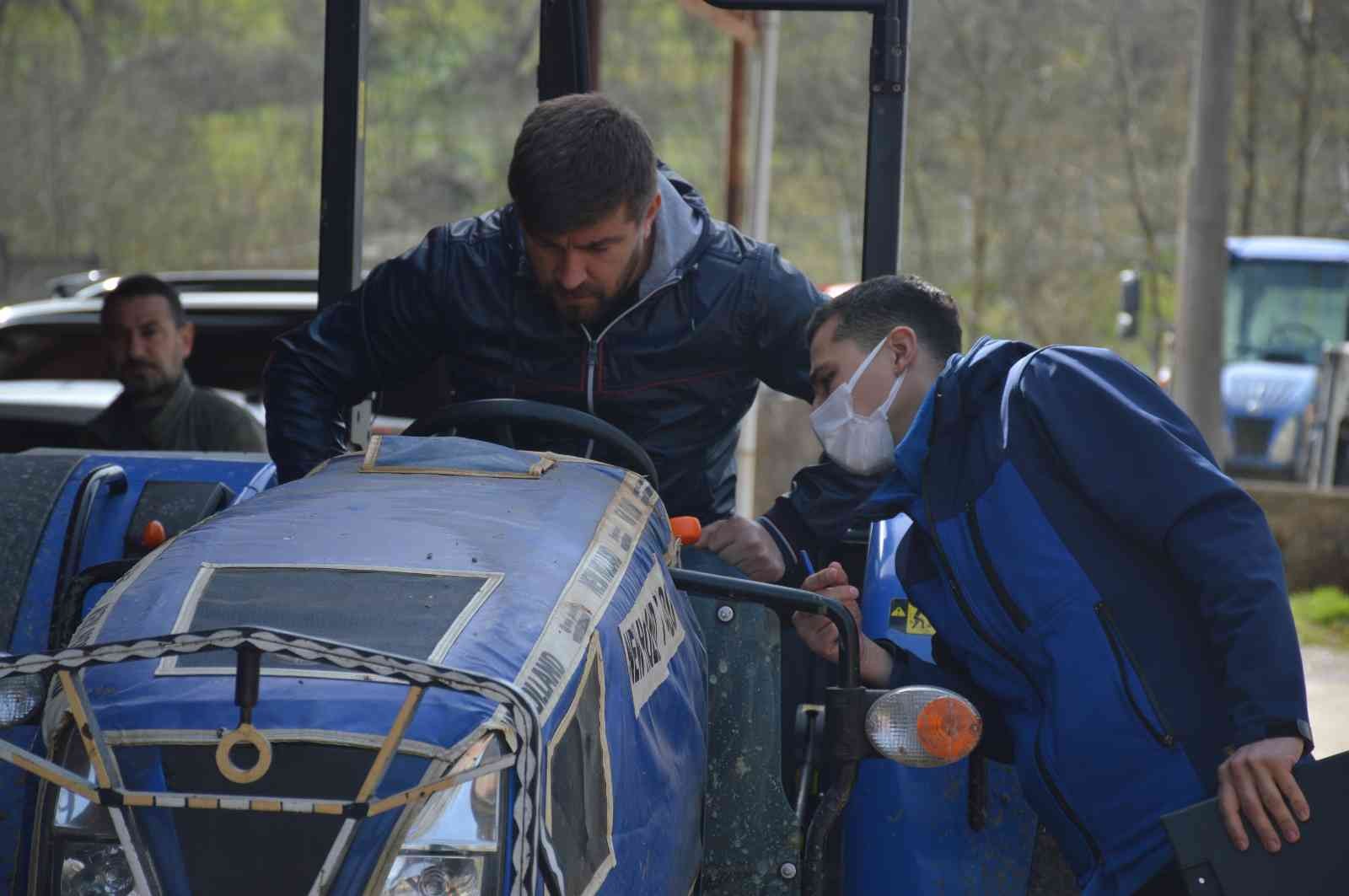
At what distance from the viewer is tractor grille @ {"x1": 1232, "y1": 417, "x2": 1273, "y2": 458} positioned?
15742 millimetres

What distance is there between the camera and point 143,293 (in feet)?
20.1

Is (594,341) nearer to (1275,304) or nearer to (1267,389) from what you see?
(1267,389)

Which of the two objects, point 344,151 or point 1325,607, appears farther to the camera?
point 1325,607

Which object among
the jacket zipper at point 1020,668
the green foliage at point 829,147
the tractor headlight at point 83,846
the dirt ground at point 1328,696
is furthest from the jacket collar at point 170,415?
the green foliage at point 829,147

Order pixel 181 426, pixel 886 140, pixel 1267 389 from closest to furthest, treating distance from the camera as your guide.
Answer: pixel 886 140, pixel 181 426, pixel 1267 389

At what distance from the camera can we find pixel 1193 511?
2.53 meters

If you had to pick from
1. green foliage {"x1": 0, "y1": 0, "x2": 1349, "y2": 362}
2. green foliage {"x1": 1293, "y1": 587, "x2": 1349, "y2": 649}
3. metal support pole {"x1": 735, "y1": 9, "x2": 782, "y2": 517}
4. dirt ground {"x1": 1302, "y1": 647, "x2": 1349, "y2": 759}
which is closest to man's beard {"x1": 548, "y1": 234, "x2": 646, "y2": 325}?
dirt ground {"x1": 1302, "y1": 647, "x2": 1349, "y2": 759}

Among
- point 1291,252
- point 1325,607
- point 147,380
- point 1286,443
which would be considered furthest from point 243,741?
point 1291,252

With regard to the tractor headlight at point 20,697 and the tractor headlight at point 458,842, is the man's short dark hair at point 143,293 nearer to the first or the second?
the tractor headlight at point 20,697

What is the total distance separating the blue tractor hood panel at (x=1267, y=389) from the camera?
51.8 feet

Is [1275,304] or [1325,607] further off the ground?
[1275,304]

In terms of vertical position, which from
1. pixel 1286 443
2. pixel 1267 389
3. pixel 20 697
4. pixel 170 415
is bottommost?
pixel 1286 443

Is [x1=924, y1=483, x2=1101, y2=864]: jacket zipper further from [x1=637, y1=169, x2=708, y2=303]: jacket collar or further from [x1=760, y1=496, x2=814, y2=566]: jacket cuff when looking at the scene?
[x1=637, y1=169, x2=708, y2=303]: jacket collar

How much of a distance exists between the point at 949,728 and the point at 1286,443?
13834mm
